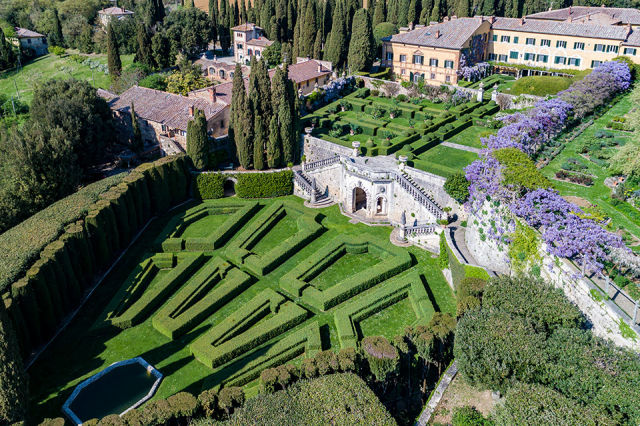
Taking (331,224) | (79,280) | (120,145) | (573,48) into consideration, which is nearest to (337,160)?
(331,224)

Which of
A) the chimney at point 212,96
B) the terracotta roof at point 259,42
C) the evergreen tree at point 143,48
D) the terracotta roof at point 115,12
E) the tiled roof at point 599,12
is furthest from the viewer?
the terracotta roof at point 115,12

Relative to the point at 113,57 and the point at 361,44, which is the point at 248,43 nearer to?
the point at 113,57

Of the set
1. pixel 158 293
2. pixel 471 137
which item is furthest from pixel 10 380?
pixel 471 137

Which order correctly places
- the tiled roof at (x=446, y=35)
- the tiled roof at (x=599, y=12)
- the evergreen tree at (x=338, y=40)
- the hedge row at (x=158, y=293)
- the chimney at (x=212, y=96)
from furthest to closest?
the tiled roof at (x=599, y=12), the evergreen tree at (x=338, y=40), the tiled roof at (x=446, y=35), the chimney at (x=212, y=96), the hedge row at (x=158, y=293)

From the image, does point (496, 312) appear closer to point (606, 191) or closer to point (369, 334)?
point (369, 334)

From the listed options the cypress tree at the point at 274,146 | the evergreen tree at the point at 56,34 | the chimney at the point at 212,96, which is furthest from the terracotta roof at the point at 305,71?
the evergreen tree at the point at 56,34

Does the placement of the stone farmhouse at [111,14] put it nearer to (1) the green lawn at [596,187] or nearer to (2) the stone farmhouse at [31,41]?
(2) the stone farmhouse at [31,41]
